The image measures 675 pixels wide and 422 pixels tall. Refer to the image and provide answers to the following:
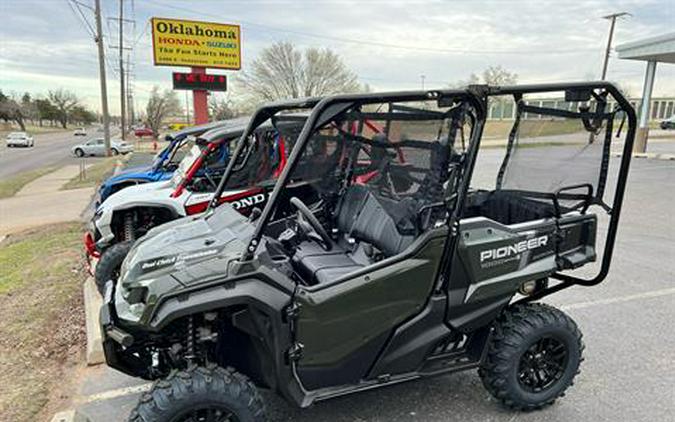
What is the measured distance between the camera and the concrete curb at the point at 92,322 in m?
3.76

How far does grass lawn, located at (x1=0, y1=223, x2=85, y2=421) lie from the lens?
3.26 metres

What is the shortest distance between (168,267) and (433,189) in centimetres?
147

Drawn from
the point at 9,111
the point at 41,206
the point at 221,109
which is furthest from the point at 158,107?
the point at 41,206

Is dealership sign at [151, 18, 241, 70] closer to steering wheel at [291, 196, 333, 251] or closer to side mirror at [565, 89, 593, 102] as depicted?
steering wheel at [291, 196, 333, 251]

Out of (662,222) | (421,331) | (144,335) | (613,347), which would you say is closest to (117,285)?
(144,335)

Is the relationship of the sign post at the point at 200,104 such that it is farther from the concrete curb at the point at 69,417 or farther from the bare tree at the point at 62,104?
the bare tree at the point at 62,104

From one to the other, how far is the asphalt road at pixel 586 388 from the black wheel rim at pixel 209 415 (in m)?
0.67

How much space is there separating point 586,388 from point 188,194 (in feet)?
14.0

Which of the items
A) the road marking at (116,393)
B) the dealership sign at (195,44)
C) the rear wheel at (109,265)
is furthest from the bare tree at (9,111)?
the road marking at (116,393)

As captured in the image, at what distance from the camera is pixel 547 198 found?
306 cm

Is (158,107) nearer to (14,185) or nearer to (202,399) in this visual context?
(14,185)

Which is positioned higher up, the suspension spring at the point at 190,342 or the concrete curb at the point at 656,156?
the suspension spring at the point at 190,342

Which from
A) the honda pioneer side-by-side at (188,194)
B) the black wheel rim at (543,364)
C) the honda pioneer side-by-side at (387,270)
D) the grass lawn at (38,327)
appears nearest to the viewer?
the honda pioneer side-by-side at (387,270)

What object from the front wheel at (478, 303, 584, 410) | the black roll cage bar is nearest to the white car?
the black roll cage bar
